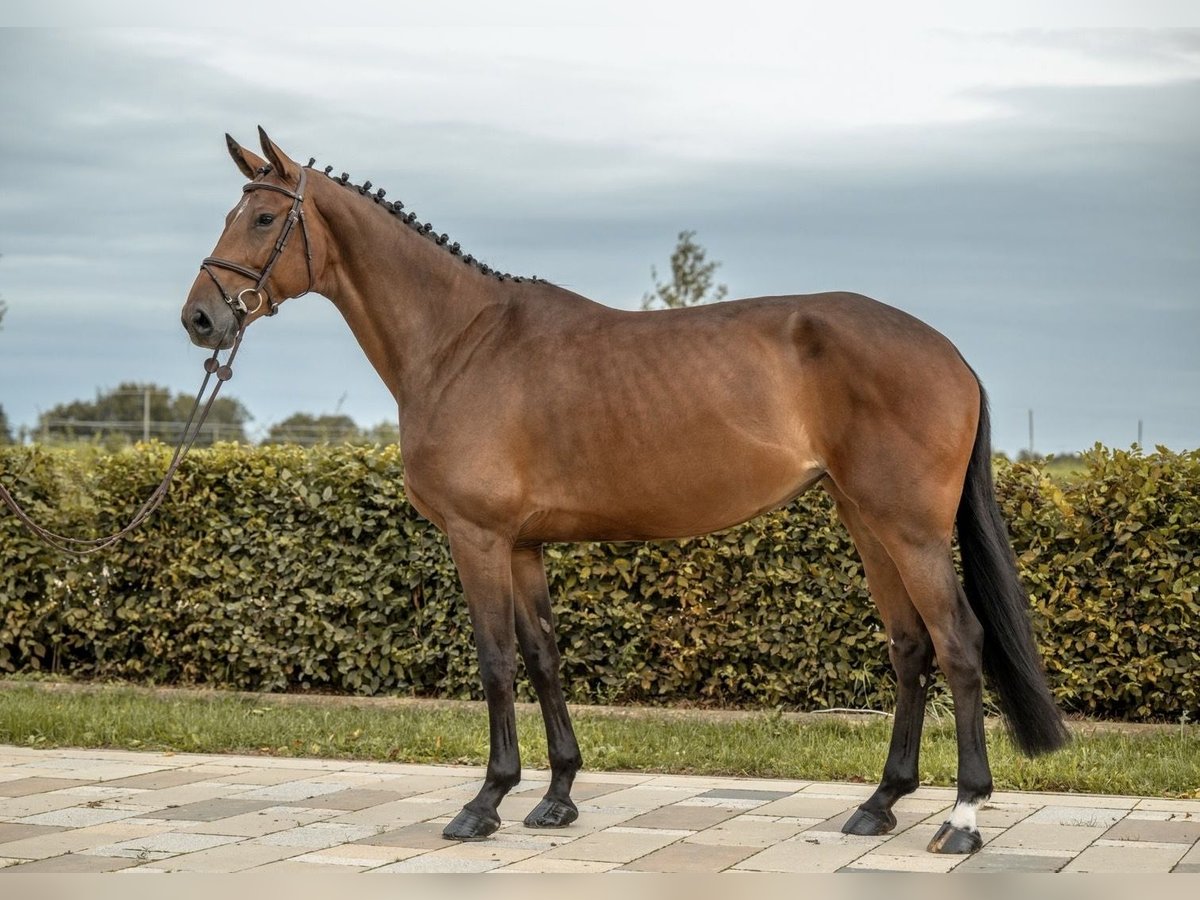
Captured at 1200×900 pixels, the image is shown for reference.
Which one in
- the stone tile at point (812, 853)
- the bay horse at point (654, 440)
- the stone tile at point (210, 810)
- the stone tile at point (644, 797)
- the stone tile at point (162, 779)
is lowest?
the stone tile at point (812, 853)

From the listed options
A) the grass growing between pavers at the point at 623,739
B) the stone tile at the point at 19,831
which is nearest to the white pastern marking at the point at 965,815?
the grass growing between pavers at the point at 623,739

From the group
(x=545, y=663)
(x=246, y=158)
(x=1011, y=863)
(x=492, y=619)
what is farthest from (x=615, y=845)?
(x=246, y=158)

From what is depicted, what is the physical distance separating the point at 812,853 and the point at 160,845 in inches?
83.4

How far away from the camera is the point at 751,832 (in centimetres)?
456

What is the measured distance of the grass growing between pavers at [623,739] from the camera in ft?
17.9

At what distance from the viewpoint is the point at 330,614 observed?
25.2 ft

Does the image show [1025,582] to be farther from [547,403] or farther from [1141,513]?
[547,403]

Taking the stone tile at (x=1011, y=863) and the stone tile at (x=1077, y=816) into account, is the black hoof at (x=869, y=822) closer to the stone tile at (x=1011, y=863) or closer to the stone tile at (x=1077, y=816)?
the stone tile at (x=1011, y=863)

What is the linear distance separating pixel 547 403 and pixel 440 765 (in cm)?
202

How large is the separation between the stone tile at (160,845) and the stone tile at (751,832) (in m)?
1.58

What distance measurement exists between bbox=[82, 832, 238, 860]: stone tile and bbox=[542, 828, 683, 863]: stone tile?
1.13 metres

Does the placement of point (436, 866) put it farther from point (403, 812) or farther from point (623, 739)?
point (623, 739)

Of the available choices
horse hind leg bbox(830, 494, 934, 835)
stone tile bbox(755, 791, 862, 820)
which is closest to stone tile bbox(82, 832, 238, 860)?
stone tile bbox(755, 791, 862, 820)

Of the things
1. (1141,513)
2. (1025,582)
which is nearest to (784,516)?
(1025,582)
